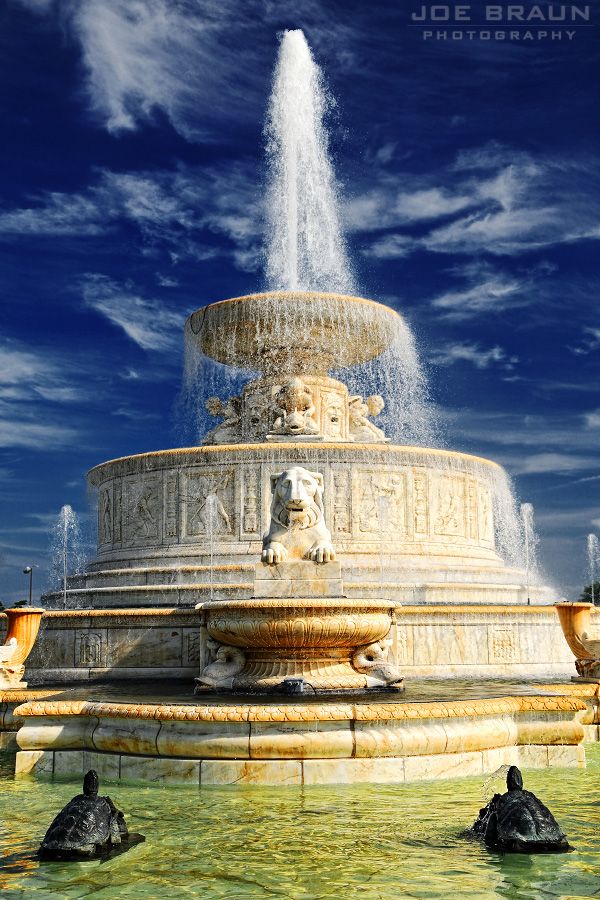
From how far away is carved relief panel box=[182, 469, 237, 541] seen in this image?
16641 mm

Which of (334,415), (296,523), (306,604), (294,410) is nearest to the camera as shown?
(306,604)

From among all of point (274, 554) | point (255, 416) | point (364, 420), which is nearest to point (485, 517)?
point (364, 420)

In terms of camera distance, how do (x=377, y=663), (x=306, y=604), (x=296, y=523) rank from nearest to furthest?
(x=306, y=604), (x=377, y=663), (x=296, y=523)

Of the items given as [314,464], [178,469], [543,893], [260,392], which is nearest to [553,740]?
[543,893]

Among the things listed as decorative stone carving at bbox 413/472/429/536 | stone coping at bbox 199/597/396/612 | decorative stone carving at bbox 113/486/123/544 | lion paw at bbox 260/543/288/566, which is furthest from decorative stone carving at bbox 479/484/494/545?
stone coping at bbox 199/597/396/612

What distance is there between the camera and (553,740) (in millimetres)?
8102

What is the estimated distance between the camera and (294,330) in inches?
783

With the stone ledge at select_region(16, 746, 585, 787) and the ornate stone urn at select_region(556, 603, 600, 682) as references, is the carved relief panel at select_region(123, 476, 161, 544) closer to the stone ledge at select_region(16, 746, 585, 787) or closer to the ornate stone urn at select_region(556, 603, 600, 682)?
the ornate stone urn at select_region(556, 603, 600, 682)

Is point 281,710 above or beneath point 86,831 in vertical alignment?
above

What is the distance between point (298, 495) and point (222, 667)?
208cm

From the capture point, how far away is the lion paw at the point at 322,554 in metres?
10.2

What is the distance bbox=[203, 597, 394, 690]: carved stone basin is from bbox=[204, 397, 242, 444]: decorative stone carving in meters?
10.4

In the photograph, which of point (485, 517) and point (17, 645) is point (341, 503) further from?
point (17, 645)

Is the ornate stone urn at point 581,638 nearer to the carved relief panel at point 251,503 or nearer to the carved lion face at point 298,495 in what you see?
the carved lion face at point 298,495
